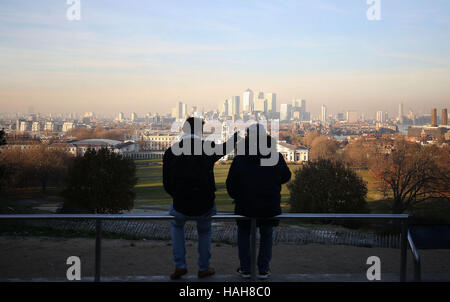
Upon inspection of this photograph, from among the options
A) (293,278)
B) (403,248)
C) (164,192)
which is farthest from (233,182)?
(164,192)

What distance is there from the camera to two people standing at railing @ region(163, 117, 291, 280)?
3836 mm

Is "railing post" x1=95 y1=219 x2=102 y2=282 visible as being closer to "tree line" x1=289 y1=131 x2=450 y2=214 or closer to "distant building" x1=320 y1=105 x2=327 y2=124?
"tree line" x1=289 y1=131 x2=450 y2=214

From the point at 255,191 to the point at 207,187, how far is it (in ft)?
1.43

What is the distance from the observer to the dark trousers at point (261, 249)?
385 centimetres

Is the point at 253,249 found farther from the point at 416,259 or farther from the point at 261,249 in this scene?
the point at 416,259

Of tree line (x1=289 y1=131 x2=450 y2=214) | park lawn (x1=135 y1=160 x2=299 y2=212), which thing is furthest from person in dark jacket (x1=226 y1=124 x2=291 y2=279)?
park lawn (x1=135 y1=160 x2=299 y2=212)

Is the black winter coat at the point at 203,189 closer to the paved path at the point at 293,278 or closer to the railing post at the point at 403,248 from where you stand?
the paved path at the point at 293,278

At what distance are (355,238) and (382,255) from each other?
20.1 inches

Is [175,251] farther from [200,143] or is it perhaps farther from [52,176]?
[52,176]

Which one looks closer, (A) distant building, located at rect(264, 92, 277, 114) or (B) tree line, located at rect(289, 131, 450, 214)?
(B) tree line, located at rect(289, 131, 450, 214)

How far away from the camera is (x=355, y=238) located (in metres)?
4.45

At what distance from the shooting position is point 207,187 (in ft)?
12.8

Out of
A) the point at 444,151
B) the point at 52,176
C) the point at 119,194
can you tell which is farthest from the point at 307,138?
the point at 119,194

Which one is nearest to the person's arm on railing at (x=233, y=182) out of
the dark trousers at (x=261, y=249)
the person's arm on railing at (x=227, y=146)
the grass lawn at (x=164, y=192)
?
the person's arm on railing at (x=227, y=146)
